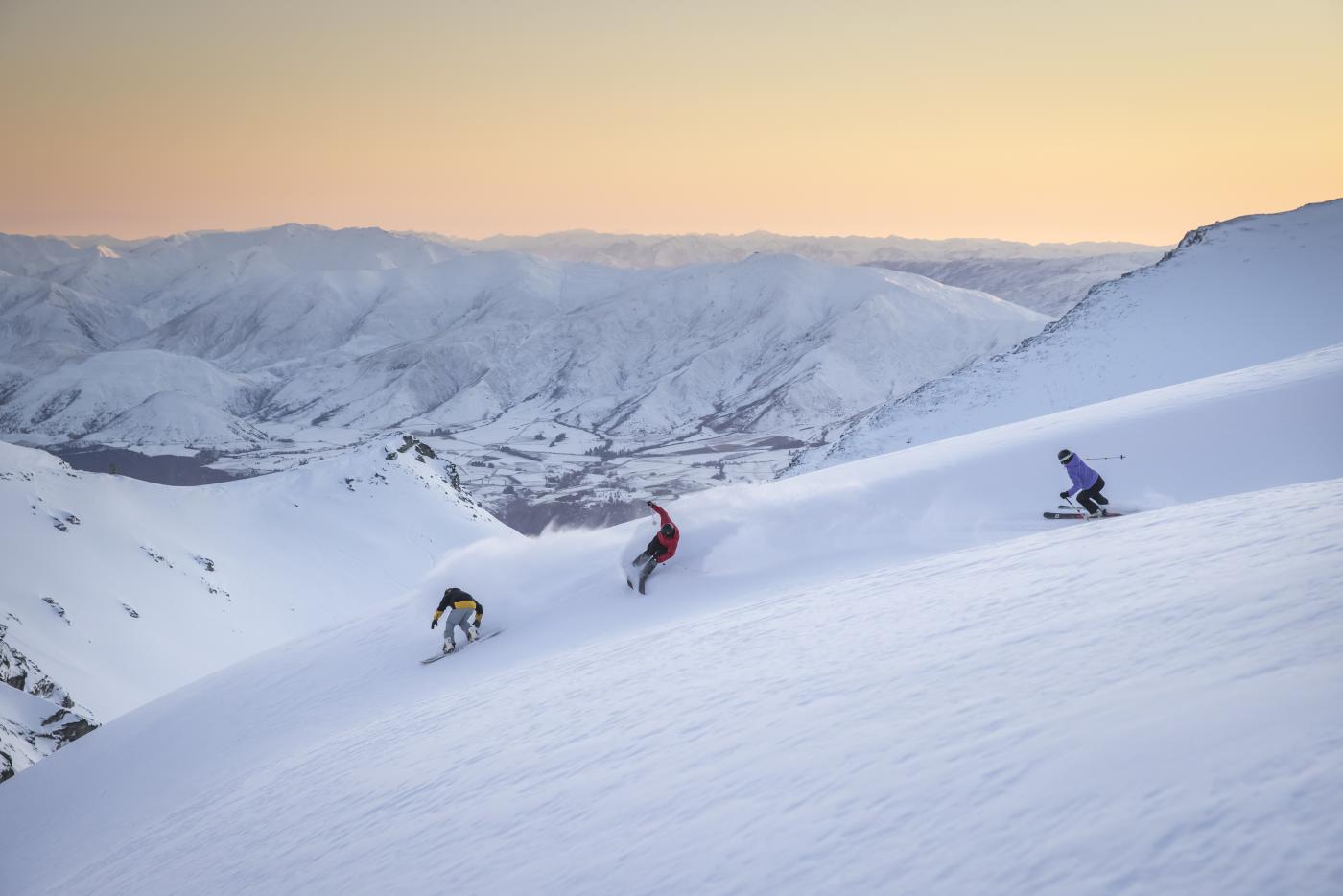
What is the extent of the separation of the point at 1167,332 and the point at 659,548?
77.9 m

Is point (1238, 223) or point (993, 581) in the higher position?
point (1238, 223)

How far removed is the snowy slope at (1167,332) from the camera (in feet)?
224

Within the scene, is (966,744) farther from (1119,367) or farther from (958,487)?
(1119,367)

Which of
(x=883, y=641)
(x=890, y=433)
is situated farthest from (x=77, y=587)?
(x=890, y=433)

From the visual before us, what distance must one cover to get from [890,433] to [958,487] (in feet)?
183

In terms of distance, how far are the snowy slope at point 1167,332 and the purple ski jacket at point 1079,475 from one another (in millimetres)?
56555

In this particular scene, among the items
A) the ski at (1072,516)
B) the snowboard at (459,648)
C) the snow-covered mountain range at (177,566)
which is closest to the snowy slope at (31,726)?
the snow-covered mountain range at (177,566)

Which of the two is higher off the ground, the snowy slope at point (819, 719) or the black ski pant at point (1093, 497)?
the black ski pant at point (1093, 497)

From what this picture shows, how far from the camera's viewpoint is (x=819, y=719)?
7926 mm

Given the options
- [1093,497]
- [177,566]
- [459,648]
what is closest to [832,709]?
[1093,497]

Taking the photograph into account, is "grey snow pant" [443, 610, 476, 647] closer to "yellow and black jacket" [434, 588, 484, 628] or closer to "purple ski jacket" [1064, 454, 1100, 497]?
"yellow and black jacket" [434, 588, 484, 628]

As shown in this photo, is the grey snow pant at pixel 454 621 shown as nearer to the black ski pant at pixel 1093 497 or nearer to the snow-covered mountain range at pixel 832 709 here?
the snow-covered mountain range at pixel 832 709

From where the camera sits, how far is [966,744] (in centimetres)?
635

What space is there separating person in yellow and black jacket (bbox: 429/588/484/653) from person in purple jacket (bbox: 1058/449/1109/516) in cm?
1257
